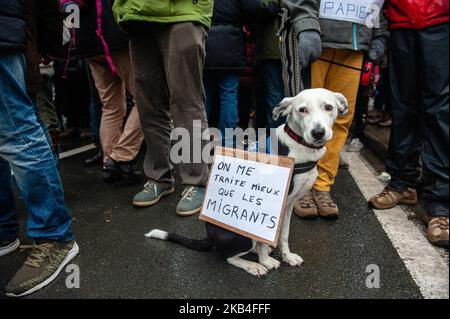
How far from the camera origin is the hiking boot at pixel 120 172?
339 cm

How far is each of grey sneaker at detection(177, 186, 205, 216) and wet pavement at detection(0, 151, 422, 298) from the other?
0.05 meters

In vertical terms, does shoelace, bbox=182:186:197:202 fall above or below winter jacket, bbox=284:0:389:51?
below

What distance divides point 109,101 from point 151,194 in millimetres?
1135

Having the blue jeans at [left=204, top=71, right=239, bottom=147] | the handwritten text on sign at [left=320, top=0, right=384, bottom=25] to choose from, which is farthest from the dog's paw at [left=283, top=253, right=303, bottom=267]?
the blue jeans at [left=204, top=71, right=239, bottom=147]

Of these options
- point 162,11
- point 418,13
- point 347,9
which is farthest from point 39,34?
point 418,13

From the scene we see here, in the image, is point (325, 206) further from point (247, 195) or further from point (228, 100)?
point (228, 100)

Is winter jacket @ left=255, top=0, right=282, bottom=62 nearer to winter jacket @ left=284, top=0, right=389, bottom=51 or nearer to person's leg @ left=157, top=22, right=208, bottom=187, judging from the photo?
winter jacket @ left=284, top=0, right=389, bottom=51

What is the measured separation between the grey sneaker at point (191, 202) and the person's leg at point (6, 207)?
1082 millimetres

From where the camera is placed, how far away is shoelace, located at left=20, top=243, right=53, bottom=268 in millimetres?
1871

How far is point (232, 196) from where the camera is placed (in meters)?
2.00

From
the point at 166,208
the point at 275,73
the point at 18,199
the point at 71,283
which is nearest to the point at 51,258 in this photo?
the point at 71,283

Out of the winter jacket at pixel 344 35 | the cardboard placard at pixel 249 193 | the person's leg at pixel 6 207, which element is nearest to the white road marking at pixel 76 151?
the person's leg at pixel 6 207

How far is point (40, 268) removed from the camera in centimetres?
186
